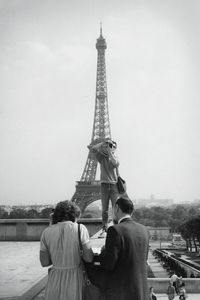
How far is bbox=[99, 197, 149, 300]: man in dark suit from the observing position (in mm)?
2990

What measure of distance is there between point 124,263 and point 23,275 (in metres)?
5.97

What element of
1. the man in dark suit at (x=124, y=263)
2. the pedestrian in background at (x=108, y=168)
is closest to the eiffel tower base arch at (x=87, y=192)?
the pedestrian in background at (x=108, y=168)

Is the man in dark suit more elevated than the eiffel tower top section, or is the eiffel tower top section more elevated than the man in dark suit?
the eiffel tower top section

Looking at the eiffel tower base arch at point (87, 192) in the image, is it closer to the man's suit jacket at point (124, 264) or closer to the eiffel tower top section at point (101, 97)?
the eiffel tower top section at point (101, 97)

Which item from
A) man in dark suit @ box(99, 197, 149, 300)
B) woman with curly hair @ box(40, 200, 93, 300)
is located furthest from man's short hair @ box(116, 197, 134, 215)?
woman with curly hair @ box(40, 200, 93, 300)

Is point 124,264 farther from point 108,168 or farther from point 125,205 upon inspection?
point 108,168

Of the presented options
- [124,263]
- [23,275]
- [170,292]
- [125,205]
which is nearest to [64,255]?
[124,263]

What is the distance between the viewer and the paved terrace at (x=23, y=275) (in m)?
6.21

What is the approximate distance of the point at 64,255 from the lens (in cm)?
317

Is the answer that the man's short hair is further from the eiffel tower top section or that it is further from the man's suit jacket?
the eiffel tower top section

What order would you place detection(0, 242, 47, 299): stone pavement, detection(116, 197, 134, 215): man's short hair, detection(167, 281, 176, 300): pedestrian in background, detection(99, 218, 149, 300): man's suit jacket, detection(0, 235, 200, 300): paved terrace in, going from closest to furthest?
detection(99, 218, 149, 300): man's suit jacket < detection(116, 197, 134, 215): man's short hair < detection(0, 235, 200, 300): paved terrace < detection(0, 242, 47, 299): stone pavement < detection(167, 281, 176, 300): pedestrian in background

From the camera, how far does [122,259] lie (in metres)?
3.02

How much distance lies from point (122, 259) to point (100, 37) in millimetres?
55707

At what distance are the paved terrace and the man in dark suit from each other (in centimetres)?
116
